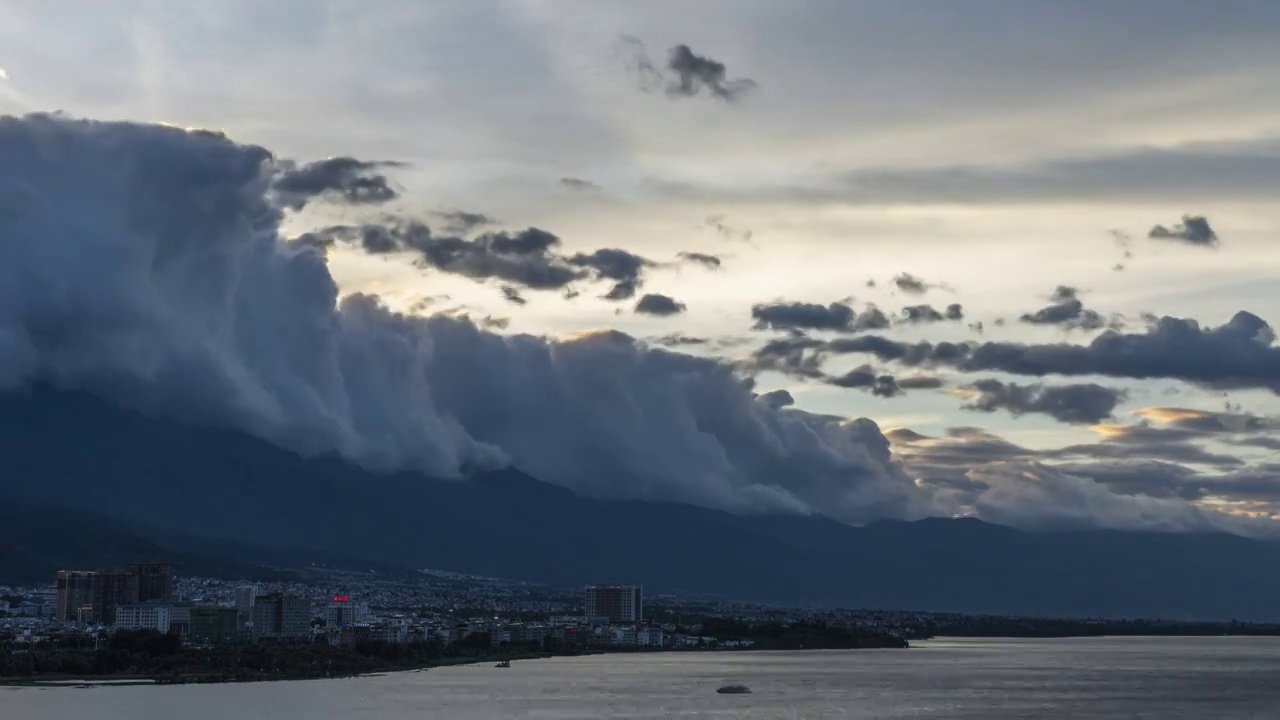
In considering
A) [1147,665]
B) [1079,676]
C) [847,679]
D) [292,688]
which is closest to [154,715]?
[292,688]

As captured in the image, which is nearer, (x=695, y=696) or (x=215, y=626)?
(x=695, y=696)

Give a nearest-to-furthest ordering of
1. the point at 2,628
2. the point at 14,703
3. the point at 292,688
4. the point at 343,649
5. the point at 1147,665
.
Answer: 1. the point at 14,703
2. the point at 292,688
3. the point at 343,649
4. the point at 1147,665
5. the point at 2,628

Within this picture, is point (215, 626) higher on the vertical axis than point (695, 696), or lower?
higher

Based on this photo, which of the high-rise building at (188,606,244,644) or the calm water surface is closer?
the calm water surface

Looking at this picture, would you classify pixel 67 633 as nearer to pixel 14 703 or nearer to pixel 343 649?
pixel 343 649

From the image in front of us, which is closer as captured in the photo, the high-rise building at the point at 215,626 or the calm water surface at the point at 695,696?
the calm water surface at the point at 695,696

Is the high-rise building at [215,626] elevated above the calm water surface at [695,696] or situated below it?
above

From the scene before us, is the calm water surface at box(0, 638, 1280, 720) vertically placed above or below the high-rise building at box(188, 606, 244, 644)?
below

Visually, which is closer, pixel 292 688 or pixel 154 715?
pixel 154 715
